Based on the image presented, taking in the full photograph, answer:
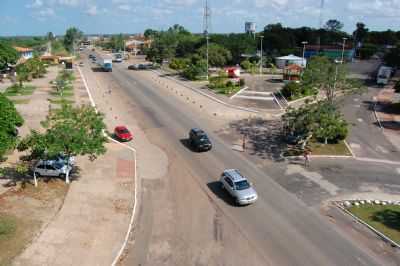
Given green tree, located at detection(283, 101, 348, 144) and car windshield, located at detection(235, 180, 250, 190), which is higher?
green tree, located at detection(283, 101, 348, 144)

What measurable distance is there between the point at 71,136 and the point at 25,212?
5765 millimetres

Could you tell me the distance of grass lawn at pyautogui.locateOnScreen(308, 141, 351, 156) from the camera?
107ft

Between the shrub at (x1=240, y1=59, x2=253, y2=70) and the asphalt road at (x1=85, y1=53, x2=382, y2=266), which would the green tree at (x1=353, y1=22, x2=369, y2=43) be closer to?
the shrub at (x1=240, y1=59, x2=253, y2=70)

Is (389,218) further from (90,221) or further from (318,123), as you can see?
(90,221)

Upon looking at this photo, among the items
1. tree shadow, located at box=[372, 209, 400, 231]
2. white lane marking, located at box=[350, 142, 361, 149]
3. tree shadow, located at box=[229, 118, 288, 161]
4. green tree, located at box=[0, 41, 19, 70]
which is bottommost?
tree shadow, located at box=[372, 209, 400, 231]

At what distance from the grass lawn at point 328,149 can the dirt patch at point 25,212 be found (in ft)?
76.0

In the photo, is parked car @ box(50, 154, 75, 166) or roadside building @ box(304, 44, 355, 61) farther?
roadside building @ box(304, 44, 355, 61)

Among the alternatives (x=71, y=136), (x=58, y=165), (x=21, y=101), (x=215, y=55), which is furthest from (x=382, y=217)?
(x=215, y=55)

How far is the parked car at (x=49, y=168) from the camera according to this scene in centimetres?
2619

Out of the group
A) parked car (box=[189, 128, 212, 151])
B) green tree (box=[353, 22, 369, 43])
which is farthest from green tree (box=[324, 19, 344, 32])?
parked car (box=[189, 128, 212, 151])

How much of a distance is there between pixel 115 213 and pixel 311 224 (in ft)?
41.5

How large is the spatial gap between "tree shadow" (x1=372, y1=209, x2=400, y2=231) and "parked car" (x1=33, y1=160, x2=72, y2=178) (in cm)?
2249

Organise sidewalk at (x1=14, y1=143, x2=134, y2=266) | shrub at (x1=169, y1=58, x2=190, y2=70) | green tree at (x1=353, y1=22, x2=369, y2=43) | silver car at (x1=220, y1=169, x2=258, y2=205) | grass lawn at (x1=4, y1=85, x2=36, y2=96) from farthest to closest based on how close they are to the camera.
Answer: green tree at (x1=353, y1=22, x2=369, y2=43) < shrub at (x1=169, y1=58, x2=190, y2=70) < grass lawn at (x1=4, y1=85, x2=36, y2=96) < silver car at (x1=220, y1=169, x2=258, y2=205) < sidewalk at (x1=14, y1=143, x2=134, y2=266)

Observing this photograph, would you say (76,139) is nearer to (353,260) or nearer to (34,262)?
(34,262)
